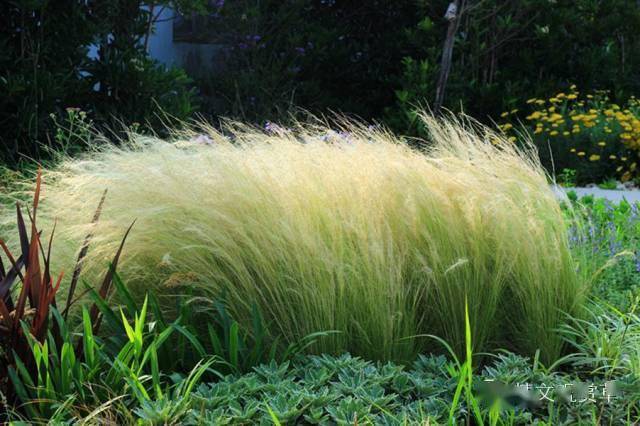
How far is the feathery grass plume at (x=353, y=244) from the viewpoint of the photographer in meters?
2.89

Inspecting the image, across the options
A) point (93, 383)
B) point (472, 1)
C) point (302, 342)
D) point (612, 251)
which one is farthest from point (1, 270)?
point (472, 1)

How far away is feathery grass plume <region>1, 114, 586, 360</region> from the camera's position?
9.48ft

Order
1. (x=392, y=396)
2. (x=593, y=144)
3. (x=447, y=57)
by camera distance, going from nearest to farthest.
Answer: (x=392, y=396) < (x=593, y=144) < (x=447, y=57)

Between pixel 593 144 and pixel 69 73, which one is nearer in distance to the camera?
pixel 69 73

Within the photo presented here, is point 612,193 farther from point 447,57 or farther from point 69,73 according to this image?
A: point 69,73

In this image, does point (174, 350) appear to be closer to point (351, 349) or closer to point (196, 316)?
point (196, 316)

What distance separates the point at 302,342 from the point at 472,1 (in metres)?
8.01

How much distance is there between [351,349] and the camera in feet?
9.62

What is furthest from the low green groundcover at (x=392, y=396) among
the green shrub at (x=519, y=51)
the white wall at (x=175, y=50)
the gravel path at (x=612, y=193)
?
the white wall at (x=175, y=50)

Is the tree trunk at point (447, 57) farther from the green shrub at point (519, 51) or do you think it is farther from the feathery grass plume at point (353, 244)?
the feathery grass plume at point (353, 244)

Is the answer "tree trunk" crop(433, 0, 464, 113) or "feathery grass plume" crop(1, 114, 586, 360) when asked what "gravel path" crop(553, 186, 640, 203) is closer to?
"tree trunk" crop(433, 0, 464, 113)

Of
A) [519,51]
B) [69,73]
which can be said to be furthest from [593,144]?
[69,73]

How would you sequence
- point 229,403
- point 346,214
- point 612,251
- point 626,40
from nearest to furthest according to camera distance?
point 229,403, point 346,214, point 612,251, point 626,40

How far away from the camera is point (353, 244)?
10.0 feet
